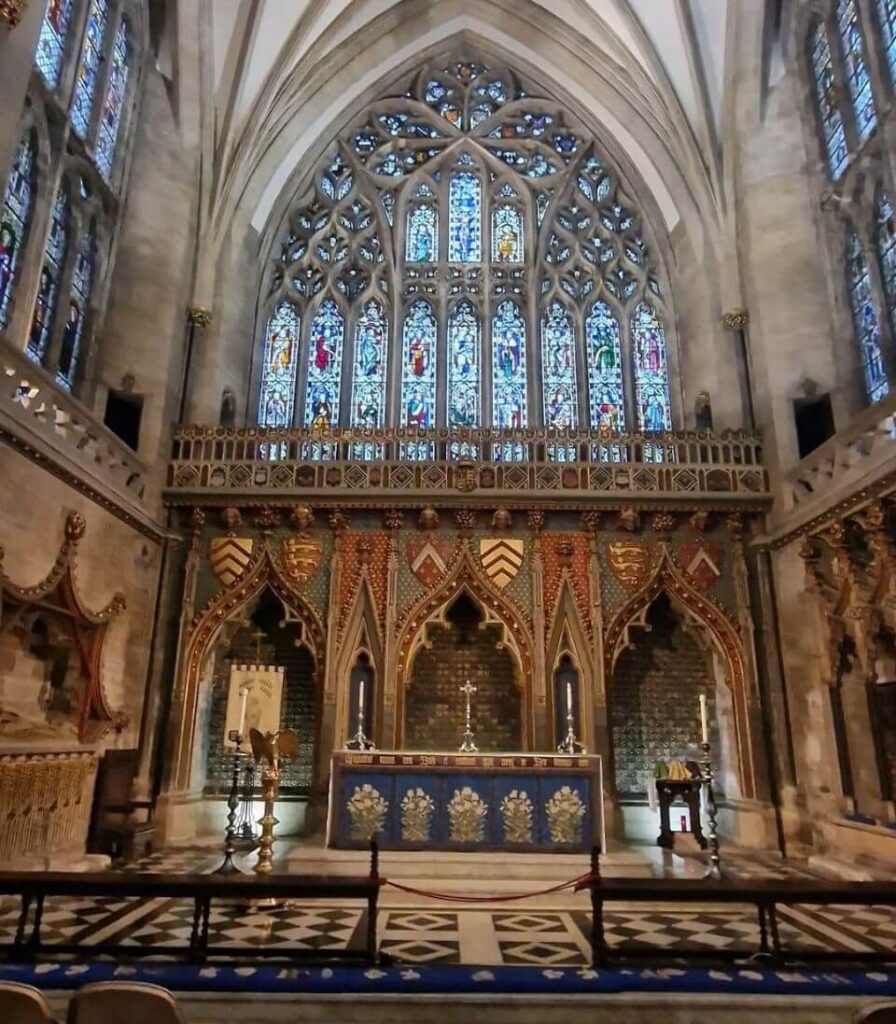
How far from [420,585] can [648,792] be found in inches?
209

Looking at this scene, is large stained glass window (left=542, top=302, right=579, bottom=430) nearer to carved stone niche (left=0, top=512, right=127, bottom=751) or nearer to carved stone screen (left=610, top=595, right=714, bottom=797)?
carved stone screen (left=610, top=595, right=714, bottom=797)

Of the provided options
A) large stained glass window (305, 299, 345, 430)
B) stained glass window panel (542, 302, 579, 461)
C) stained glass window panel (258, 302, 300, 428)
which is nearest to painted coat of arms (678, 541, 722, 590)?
stained glass window panel (542, 302, 579, 461)

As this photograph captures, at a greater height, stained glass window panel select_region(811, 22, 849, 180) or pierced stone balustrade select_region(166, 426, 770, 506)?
stained glass window panel select_region(811, 22, 849, 180)

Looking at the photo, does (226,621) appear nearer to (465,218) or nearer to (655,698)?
(655,698)

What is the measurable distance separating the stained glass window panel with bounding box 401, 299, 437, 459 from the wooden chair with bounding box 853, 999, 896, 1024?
12.9 metres

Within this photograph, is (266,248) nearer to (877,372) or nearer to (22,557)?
(22,557)

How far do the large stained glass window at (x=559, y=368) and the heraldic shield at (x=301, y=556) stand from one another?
18.6 feet

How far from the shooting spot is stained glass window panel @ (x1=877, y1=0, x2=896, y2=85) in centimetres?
1016

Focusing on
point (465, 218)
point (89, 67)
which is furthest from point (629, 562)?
point (89, 67)

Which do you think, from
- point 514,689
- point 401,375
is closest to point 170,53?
point 401,375

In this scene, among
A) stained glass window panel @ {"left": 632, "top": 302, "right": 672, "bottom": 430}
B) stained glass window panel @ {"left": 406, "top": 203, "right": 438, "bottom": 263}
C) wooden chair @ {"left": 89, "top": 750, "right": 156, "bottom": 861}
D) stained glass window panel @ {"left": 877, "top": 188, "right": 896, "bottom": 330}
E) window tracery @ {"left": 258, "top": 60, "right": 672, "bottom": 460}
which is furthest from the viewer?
stained glass window panel @ {"left": 406, "top": 203, "right": 438, "bottom": 263}

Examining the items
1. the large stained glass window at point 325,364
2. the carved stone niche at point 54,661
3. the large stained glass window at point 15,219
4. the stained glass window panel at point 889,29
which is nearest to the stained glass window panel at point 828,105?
the stained glass window panel at point 889,29

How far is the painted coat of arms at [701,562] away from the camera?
39.8 ft

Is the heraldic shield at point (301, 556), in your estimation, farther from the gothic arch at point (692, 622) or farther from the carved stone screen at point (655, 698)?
the carved stone screen at point (655, 698)
